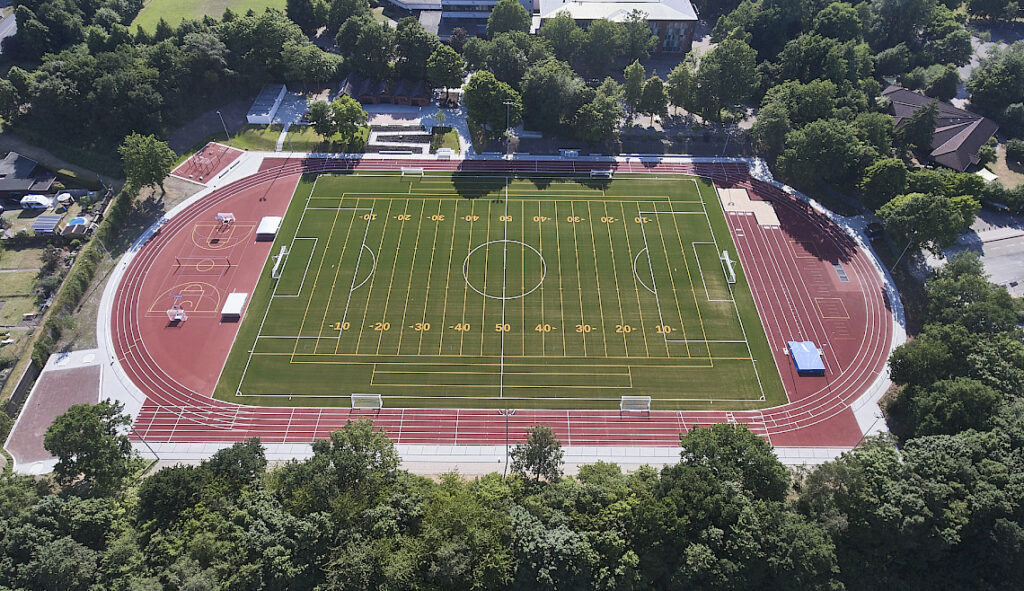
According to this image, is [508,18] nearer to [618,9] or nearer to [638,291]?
[618,9]

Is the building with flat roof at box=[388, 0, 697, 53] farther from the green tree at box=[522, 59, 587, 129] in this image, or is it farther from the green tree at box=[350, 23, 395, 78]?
the green tree at box=[522, 59, 587, 129]

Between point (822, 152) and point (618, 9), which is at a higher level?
point (618, 9)

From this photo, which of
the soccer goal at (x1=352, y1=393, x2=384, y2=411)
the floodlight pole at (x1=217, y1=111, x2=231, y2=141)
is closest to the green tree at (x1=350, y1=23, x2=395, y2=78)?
the floodlight pole at (x1=217, y1=111, x2=231, y2=141)

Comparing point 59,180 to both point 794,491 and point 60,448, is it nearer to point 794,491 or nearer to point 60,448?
point 60,448

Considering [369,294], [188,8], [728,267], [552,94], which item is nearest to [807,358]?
[728,267]

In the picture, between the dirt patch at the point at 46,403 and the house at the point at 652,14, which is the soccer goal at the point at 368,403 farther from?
the house at the point at 652,14

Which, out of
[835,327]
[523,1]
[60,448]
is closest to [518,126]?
[523,1]

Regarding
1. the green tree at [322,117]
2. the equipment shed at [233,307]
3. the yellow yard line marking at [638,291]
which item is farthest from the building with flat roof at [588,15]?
the equipment shed at [233,307]
